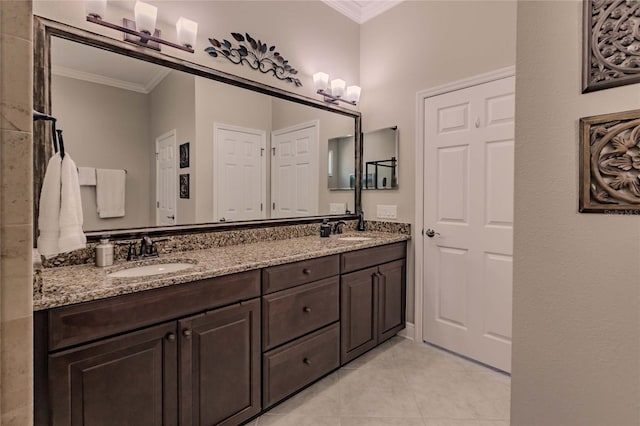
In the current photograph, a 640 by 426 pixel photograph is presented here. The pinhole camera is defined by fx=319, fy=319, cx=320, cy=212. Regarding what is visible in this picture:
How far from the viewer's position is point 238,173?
2.34 metres

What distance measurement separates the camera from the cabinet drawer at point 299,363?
5.79 feet

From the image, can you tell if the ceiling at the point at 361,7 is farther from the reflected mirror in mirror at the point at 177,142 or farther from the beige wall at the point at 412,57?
the reflected mirror in mirror at the point at 177,142

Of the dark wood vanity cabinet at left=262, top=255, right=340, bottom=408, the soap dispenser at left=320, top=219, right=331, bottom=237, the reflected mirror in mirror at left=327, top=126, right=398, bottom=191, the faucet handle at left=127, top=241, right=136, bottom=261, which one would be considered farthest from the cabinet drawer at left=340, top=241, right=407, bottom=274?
the faucet handle at left=127, top=241, right=136, bottom=261

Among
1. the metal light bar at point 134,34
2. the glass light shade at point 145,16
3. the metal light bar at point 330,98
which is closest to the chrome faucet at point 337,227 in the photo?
the metal light bar at point 330,98

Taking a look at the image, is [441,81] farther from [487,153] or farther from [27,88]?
[27,88]

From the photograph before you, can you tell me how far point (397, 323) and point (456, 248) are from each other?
32.2 inches

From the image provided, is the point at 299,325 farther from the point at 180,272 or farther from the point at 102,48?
the point at 102,48

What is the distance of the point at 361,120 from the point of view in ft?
10.4

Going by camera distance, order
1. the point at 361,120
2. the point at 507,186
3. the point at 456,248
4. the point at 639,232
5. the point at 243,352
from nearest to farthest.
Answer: the point at 639,232 < the point at 243,352 < the point at 507,186 < the point at 456,248 < the point at 361,120

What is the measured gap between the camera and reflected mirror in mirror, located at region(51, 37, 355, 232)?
5.52ft

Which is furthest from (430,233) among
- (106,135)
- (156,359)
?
(106,135)

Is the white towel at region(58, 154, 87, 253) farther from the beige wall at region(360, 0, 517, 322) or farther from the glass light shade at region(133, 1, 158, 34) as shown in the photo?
the beige wall at region(360, 0, 517, 322)

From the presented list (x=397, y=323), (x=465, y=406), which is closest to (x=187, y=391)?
(x=465, y=406)

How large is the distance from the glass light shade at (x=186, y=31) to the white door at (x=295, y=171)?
834 millimetres
